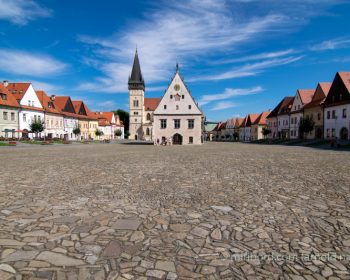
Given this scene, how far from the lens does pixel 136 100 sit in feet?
320

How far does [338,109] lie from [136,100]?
228ft

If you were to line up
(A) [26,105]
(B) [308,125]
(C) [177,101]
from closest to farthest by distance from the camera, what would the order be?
1. (B) [308,125]
2. (C) [177,101]
3. (A) [26,105]

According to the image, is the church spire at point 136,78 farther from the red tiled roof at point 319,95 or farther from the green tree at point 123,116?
the red tiled roof at point 319,95

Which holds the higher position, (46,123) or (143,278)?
(46,123)

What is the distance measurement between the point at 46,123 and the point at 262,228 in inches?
2403

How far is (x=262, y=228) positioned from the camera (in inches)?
176

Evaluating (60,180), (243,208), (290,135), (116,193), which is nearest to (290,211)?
(243,208)

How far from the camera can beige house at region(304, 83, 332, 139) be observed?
4797 centimetres

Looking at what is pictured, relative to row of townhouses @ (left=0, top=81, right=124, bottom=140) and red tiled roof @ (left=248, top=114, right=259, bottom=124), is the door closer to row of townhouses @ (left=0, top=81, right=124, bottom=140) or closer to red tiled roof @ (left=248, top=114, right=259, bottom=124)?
row of townhouses @ (left=0, top=81, right=124, bottom=140)

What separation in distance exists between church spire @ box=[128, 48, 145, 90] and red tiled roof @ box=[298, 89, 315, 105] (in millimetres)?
56051

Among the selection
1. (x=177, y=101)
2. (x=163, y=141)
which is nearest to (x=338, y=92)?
(x=177, y=101)

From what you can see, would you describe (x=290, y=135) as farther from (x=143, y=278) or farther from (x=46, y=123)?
(x=143, y=278)

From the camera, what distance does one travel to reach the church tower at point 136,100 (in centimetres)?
9556

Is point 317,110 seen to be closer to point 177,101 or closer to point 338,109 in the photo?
point 338,109
